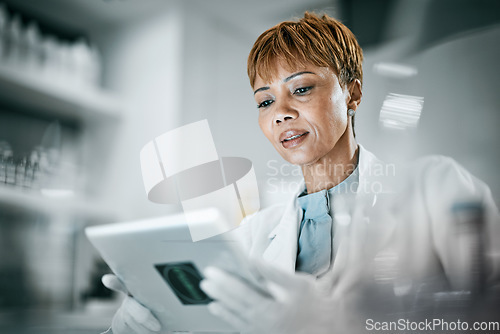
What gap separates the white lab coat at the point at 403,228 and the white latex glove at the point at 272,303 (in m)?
0.06

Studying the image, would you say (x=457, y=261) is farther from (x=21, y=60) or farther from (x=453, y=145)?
(x=21, y=60)

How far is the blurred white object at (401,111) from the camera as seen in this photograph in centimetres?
90

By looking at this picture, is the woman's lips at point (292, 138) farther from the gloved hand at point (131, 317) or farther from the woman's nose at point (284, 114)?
the gloved hand at point (131, 317)

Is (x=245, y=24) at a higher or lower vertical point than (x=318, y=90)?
higher

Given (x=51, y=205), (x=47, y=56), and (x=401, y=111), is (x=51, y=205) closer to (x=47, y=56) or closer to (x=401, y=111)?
(x=47, y=56)

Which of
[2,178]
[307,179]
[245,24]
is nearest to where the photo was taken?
[307,179]

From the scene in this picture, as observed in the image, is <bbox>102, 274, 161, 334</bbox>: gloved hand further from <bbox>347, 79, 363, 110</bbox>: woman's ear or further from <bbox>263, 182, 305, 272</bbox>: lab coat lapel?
<bbox>347, 79, 363, 110</bbox>: woman's ear

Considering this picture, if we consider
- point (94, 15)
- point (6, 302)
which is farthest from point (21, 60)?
point (6, 302)

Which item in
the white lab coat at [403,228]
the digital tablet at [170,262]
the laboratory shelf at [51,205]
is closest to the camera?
the digital tablet at [170,262]

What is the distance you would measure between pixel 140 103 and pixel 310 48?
579mm

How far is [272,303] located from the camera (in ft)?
2.52

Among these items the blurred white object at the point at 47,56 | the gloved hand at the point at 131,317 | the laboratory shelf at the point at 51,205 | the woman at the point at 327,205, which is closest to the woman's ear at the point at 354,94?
the woman at the point at 327,205

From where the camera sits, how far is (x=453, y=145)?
0.87m

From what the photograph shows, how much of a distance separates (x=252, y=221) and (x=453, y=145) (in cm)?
45
